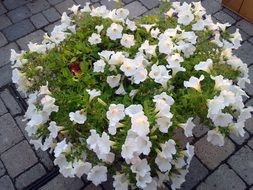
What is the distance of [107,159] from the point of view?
2.08 meters

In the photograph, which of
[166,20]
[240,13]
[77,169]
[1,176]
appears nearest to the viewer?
[77,169]

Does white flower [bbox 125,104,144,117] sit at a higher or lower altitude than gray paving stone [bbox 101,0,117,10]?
higher

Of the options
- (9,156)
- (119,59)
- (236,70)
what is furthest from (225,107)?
(9,156)

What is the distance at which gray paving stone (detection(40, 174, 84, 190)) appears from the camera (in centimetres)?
304

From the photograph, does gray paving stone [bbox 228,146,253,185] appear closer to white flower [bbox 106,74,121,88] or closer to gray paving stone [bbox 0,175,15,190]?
white flower [bbox 106,74,121,88]

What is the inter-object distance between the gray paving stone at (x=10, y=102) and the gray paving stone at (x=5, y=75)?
0.40 feet

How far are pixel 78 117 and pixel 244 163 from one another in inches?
71.2

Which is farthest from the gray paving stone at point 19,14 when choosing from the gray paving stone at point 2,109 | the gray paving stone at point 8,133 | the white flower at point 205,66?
the white flower at point 205,66

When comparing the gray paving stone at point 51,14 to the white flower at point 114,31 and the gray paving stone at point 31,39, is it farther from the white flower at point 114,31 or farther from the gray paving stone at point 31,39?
the white flower at point 114,31

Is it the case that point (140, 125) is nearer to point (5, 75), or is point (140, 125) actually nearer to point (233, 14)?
point (5, 75)

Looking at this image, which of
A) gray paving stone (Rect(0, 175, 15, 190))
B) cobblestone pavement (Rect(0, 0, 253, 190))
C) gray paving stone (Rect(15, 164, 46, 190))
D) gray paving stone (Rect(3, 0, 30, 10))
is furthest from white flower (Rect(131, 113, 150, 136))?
gray paving stone (Rect(3, 0, 30, 10))

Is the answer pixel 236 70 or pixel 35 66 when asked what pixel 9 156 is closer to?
pixel 35 66

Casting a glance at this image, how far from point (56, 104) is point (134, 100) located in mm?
521

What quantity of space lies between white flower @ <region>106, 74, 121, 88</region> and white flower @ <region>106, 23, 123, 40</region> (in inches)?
13.5
